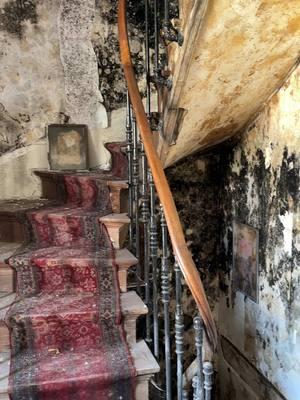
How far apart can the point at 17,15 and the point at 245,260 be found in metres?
2.45

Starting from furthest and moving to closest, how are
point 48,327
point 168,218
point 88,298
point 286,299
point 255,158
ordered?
point 255,158 → point 286,299 → point 88,298 → point 48,327 → point 168,218

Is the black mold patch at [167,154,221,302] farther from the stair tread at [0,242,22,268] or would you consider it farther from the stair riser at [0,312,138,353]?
the stair riser at [0,312,138,353]

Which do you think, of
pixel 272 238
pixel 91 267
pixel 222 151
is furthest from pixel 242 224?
pixel 91 267

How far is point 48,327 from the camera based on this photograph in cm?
181

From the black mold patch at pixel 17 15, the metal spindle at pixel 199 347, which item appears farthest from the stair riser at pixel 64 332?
the black mold patch at pixel 17 15

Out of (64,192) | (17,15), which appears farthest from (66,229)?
(17,15)

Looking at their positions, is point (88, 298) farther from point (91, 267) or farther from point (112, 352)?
point (112, 352)

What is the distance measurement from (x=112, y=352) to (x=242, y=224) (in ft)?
4.96

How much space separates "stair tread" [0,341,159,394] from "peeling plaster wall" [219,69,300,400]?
103 centimetres

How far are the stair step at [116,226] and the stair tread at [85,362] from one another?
590mm

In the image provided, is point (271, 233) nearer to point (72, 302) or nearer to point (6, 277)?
point (72, 302)

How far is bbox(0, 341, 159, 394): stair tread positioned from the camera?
1603mm

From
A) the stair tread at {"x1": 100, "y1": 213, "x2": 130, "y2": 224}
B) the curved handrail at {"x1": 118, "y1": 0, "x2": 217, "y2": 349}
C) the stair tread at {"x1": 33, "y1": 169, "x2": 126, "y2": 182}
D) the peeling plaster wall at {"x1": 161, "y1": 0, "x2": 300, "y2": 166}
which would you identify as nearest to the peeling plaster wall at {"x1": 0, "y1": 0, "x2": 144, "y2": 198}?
the stair tread at {"x1": 33, "y1": 169, "x2": 126, "y2": 182}

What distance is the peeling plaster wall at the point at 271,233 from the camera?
90.1 inches
